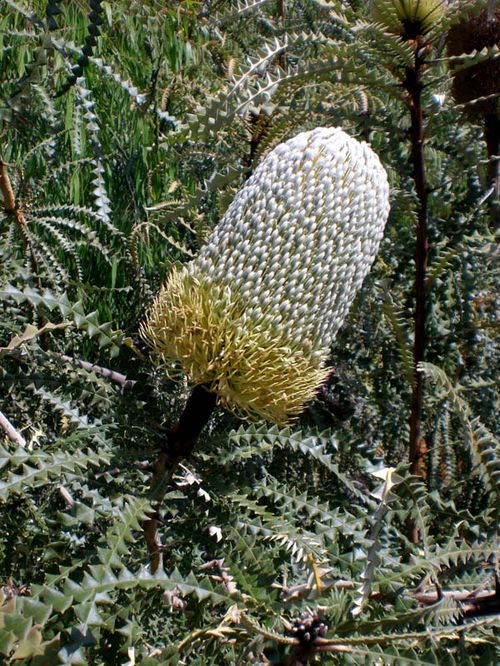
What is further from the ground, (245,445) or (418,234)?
(418,234)

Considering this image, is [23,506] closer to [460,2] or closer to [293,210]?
[293,210]

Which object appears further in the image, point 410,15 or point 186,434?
point 410,15

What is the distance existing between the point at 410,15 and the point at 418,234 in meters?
0.41

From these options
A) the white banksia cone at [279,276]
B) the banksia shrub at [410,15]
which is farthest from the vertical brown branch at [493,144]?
the white banksia cone at [279,276]

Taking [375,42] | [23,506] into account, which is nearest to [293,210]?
[375,42]

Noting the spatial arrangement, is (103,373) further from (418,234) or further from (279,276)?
(418,234)

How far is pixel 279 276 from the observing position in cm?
92

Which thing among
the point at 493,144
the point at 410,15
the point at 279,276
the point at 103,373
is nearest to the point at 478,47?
the point at 493,144

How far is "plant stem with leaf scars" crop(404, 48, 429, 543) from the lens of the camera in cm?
127

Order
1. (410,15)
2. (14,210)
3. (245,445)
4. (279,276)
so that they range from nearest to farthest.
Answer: (279,276)
(245,445)
(410,15)
(14,210)

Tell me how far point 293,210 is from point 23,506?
2.80ft

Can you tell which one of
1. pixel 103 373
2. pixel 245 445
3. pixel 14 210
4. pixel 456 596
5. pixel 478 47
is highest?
pixel 478 47

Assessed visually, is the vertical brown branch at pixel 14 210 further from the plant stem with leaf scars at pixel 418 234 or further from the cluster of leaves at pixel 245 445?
the plant stem with leaf scars at pixel 418 234

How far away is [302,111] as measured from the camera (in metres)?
1.34
